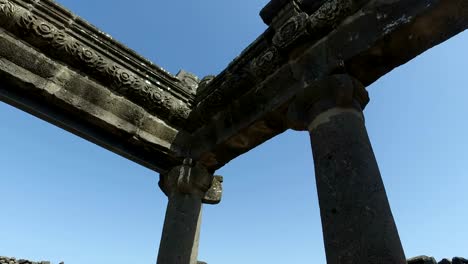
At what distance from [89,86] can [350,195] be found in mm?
3310

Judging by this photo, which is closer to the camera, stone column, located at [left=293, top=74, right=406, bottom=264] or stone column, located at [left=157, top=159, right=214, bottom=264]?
stone column, located at [left=293, top=74, right=406, bottom=264]

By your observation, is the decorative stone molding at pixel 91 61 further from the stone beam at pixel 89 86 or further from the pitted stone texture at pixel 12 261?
the pitted stone texture at pixel 12 261

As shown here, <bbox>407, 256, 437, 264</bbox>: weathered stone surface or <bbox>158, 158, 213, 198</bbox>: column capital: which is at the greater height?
<bbox>158, 158, 213, 198</bbox>: column capital

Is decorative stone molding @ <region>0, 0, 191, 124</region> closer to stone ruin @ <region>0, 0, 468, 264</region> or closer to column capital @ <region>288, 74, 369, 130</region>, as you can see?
stone ruin @ <region>0, 0, 468, 264</region>

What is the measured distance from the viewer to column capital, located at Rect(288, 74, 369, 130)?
122 inches

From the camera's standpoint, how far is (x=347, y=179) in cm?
266

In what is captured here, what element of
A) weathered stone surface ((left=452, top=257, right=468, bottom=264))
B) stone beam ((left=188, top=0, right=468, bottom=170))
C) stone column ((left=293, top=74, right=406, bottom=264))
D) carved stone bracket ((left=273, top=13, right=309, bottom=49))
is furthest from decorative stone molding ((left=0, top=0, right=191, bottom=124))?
weathered stone surface ((left=452, top=257, right=468, bottom=264))

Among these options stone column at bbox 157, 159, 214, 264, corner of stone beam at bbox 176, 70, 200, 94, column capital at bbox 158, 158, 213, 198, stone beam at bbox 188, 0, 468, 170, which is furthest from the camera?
corner of stone beam at bbox 176, 70, 200, 94

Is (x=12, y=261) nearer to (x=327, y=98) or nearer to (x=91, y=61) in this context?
(x=91, y=61)

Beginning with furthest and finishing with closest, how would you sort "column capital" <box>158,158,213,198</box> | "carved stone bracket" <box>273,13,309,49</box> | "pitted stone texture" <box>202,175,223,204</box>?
"pitted stone texture" <box>202,175,223,204</box> → "column capital" <box>158,158,213,198</box> → "carved stone bracket" <box>273,13,309,49</box>

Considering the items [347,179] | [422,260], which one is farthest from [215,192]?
[422,260]

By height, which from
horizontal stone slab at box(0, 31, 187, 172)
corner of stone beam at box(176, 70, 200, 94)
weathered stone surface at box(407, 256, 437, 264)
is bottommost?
weathered stone surface at box(407, 256, 437, 264)

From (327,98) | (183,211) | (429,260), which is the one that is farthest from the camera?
(429,260)

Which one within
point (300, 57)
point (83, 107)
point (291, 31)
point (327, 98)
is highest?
point (291, 31)
